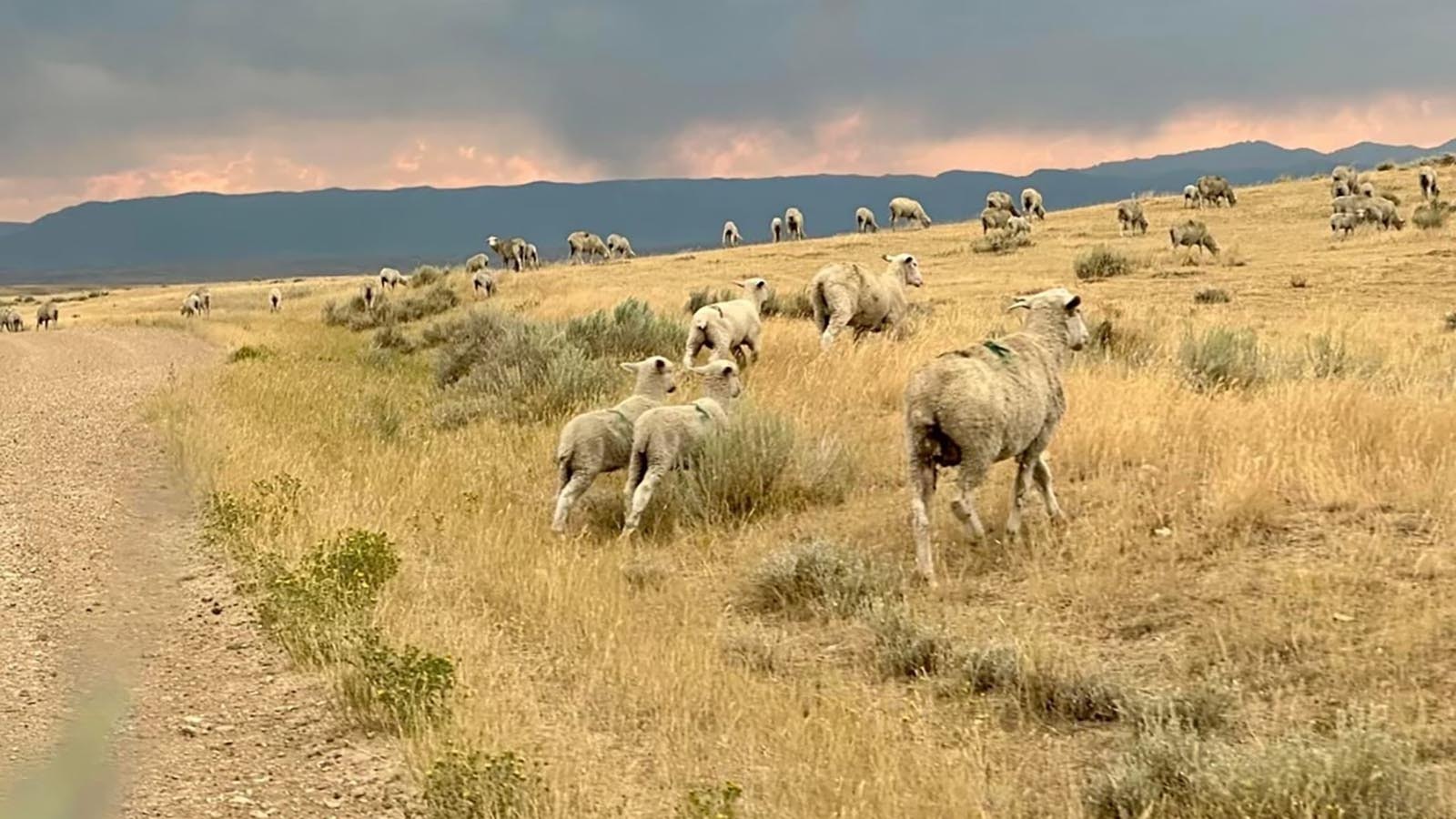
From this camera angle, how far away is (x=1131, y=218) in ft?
128

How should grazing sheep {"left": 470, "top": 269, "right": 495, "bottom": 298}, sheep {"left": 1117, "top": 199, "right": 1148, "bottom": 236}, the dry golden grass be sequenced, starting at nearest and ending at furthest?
1. the dry golden grass
2. grazing sheep {"left": 470, "top": 269, "right": 495, "bottom": 298}
3. sheep {"left": 1117, "top": 199, "right": 1148, "bottom": 236}

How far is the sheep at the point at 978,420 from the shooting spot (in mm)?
7672

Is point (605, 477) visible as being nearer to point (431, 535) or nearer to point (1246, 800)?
point (431, 535)

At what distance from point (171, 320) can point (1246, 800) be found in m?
39.5

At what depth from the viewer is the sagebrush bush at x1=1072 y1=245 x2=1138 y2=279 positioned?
92.0 ft

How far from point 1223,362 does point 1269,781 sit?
8955 mm

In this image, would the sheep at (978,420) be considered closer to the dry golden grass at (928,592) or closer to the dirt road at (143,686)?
the dry golden grass at (928,592)

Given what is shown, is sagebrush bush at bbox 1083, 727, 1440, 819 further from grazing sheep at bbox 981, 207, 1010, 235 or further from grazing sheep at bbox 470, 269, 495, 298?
grazing sheep at bbox 981, 207, 1010, 235

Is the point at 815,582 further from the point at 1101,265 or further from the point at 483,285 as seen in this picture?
the point at 483,285

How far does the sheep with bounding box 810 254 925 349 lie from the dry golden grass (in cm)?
66

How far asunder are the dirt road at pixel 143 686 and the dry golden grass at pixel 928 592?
1.86 ft

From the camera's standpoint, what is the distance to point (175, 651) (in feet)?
22.6

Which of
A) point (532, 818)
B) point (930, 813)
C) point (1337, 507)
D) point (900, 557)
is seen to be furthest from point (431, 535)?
point (1337, 507)

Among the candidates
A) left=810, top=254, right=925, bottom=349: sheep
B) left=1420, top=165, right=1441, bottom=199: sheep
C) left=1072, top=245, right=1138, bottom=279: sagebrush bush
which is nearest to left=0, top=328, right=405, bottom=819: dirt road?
left=810, top=254, right=925, bottom=349: sheep
